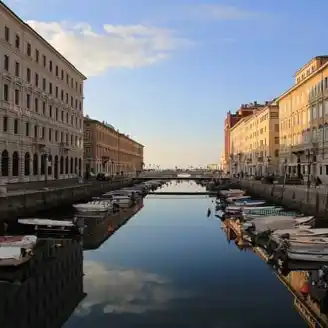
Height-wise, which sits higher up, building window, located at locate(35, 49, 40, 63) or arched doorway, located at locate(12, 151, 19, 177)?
building window, located at locate(35, 49, 40, 63)

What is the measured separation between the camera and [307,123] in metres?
67.9

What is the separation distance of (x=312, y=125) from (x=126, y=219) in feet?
108

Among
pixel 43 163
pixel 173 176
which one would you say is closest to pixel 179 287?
pixel 43 163

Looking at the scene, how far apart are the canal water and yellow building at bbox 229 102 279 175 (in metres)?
72.2

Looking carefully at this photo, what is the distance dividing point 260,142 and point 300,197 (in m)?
68.5

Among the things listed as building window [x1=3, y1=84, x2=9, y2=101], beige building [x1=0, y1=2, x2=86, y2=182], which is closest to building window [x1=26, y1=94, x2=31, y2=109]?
beige building [x1=0, y1=2, x2=86, y2=182]

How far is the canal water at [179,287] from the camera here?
593 inches

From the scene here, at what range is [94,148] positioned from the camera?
10938 centimetres

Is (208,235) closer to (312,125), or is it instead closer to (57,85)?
(312,125)

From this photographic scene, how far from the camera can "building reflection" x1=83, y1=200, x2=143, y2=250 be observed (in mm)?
30877

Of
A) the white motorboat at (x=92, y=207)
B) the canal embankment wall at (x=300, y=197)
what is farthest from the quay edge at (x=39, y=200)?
the canal embankment wall at (x=300, y=197)

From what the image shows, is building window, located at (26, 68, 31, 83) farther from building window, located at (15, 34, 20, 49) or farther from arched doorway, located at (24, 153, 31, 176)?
arched doorway, located at (24, 153, 31, 176)

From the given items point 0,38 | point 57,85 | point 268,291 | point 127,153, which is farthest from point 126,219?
point 127,153

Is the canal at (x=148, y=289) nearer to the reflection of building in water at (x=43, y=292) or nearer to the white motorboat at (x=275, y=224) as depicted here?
the reflection of building in water at (x=43, y=292)
